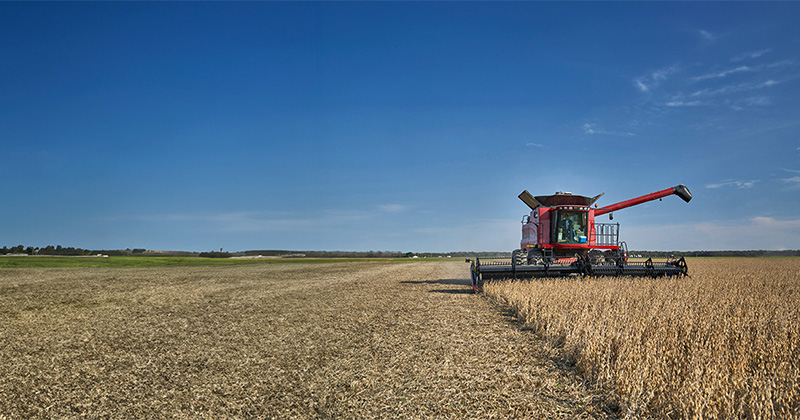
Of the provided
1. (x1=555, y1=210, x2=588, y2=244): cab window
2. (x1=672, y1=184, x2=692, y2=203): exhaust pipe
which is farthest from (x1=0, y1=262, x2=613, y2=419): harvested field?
(x1=672, y1=184, x2=692, y2=203): exhaust pipe

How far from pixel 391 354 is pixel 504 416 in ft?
8.68

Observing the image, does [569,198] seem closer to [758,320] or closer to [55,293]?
[758,320]

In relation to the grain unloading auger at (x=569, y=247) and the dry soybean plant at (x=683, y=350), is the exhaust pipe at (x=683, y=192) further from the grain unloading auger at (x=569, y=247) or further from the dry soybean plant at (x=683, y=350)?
the dry soybean plant at (x=683, y=350)

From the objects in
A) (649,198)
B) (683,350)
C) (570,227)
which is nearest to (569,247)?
(570,227)

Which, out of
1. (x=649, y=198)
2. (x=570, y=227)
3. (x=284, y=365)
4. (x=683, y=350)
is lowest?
(x=284, y=365)

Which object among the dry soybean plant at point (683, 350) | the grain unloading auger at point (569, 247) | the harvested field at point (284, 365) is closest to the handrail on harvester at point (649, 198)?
the grain unloading auger at point (569, 247)

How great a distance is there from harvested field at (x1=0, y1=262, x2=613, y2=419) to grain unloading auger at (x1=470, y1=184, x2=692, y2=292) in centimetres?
430

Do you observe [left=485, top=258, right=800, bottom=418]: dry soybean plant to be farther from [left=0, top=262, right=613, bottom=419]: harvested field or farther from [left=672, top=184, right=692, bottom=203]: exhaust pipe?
[left=672, top=184, right=692, bottom=203]: exhaust pipe

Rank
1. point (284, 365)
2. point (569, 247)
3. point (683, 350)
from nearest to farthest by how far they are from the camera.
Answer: point (683, 350) → point (284, 365) → point (569, 247)

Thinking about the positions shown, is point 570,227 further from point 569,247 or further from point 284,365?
point 284,365

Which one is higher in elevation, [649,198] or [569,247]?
[649,198]

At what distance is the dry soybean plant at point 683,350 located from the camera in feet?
14.4

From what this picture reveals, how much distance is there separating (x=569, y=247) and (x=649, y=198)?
4.83 meters

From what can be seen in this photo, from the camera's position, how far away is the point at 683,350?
6.02 metres
